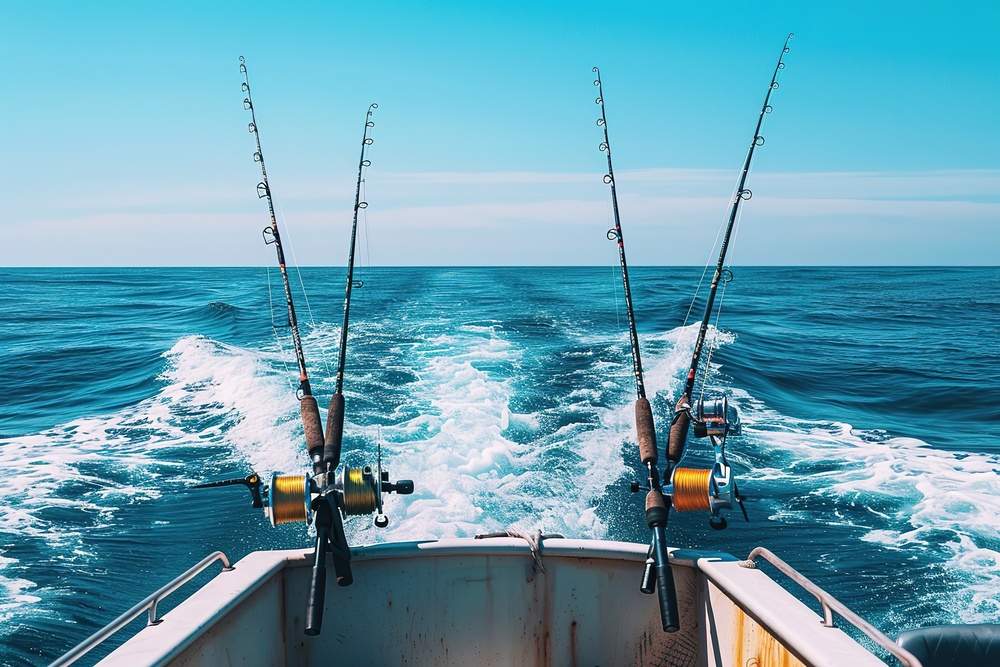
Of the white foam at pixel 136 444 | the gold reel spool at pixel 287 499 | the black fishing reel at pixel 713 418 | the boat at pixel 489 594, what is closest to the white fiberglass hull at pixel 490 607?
the boat at pixel 489 594

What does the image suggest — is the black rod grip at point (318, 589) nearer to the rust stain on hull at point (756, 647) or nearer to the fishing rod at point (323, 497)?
the fishing rod at point (323, 497)

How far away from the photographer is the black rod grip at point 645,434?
3422 millimetres

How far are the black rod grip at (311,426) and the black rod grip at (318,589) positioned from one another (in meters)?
0.52

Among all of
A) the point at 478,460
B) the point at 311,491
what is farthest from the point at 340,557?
the point at 478,460

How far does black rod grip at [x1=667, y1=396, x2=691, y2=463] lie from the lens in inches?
139

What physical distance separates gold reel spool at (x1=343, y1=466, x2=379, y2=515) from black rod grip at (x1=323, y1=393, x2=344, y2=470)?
13 cm

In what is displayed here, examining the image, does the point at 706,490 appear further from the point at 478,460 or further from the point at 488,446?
the point at 488,446

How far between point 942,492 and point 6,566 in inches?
341

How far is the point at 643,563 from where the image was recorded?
3.06 m

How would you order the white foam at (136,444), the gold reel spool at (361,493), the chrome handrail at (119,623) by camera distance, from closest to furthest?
1. the chrome handrail at (119,623)
2. the gold reel spool at (361,493)
3. the white foam at (136,444)

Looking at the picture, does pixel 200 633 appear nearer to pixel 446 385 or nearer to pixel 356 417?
pixel 356 417

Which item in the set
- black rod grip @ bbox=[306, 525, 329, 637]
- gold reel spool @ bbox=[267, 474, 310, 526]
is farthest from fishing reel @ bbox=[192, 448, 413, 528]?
black rod grip @ bbox=[306, 525, 329, 637]

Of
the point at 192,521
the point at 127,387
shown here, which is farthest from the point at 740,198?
the point at 127,387

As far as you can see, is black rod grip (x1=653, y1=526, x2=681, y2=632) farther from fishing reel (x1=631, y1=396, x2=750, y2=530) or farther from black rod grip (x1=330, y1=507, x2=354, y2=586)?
black rod grip (x1=330, y1=507, x2=354, y2=586)
